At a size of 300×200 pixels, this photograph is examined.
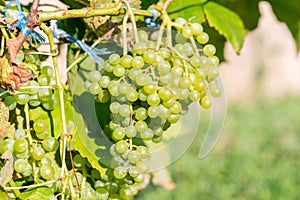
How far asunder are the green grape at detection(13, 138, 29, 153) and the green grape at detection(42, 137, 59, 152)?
0.04 metres

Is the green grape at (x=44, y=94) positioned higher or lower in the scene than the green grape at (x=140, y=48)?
lower

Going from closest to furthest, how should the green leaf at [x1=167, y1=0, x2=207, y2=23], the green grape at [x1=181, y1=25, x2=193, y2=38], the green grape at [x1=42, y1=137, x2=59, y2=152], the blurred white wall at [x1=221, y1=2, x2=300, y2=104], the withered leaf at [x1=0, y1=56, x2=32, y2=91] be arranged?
the withered leaf at [x1=0, y1=56, x2=32, y2=91]
the green grape at [x1=42, y1=137, x2=59, y2=152]
the green grape at [x1=181, y1=25, x2=193, y2=38]
the green leaf at [x1=167, y1=0, x2=207, y2=23]
the blurred white wall at [x1=221, y1=2, x2=300, y2=104]

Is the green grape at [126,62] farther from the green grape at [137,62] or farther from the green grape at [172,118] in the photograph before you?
the green grape at [172,118]

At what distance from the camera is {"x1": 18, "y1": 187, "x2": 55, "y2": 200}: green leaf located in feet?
3.42

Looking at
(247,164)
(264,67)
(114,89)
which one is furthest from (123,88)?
(264,67)

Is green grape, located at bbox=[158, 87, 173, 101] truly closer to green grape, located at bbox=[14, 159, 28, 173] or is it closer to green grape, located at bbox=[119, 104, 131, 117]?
green grape, located at bbox=[119, 104, 131, 117]

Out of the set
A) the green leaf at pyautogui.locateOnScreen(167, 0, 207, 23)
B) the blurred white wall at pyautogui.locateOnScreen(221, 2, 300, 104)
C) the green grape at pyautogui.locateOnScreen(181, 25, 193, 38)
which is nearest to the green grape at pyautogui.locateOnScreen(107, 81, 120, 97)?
the green grape at pyautogui.locateOnScreen(181, 25, 193, 38)

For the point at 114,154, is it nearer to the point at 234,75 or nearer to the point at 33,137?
the point at 33,137

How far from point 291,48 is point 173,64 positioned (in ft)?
22.6

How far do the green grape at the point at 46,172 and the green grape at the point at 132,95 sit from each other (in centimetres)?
18

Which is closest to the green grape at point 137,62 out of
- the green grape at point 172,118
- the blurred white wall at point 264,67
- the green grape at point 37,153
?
the green grape at point 172,118

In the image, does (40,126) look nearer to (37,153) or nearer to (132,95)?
(37,153)

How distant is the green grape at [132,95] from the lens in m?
1.04

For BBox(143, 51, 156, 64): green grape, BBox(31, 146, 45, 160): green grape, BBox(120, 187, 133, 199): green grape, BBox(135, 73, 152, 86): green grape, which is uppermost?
BBox(143, 51, 156, 64): green grape
